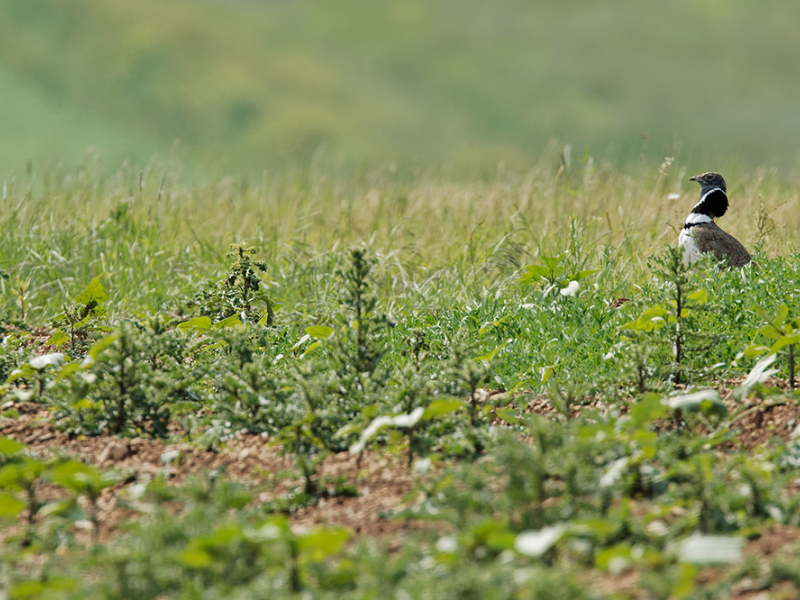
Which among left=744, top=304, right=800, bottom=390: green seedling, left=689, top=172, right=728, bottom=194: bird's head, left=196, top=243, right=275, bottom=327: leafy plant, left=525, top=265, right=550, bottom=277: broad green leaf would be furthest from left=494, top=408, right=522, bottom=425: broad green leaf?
left=689, top=172, right=728, bottom=194: bird's head

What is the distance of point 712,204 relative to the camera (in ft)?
20.4

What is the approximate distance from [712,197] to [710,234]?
2.13ft

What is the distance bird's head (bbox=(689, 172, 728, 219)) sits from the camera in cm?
619

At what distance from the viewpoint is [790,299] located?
173 inches

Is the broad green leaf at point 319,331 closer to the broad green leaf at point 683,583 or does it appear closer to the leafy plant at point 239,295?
the leafy plant at point 239,295

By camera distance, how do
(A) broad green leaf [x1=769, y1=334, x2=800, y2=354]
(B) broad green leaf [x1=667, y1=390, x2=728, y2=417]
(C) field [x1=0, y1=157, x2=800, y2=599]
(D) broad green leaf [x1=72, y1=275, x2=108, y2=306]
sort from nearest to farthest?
(C) field [x1=0, y1=157, x2=800, y2=599], (B) broad green leaf [x1=667, y1=390, x2=728, y2=417], (A) broad green leaf [x1=769, y1=334, x2=800, y2=354], (D) broad green leaf [x1=72, y1=275, x2=108, y2=306]

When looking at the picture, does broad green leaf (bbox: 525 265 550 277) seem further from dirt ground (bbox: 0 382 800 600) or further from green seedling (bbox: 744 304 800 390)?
green seedling (bbox: 744 304 800 390)

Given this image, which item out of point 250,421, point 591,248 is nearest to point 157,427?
point 250,421

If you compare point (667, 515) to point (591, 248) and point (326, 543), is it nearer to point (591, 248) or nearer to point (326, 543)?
point (326, 543)

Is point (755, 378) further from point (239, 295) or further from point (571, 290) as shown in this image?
point (239, 295)

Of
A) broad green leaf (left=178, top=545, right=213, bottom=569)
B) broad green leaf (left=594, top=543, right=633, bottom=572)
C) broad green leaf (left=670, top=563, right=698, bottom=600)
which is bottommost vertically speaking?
broad green leaf (left=670, top=563, right=698, bottom=600)

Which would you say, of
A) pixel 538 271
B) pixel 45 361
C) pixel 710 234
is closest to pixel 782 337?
pixel 538 271

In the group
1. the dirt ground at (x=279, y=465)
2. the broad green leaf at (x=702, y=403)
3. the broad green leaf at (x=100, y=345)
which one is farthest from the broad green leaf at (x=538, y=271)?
the broad green leaf at (x=100, y=345)

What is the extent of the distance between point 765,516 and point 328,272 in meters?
4.67
